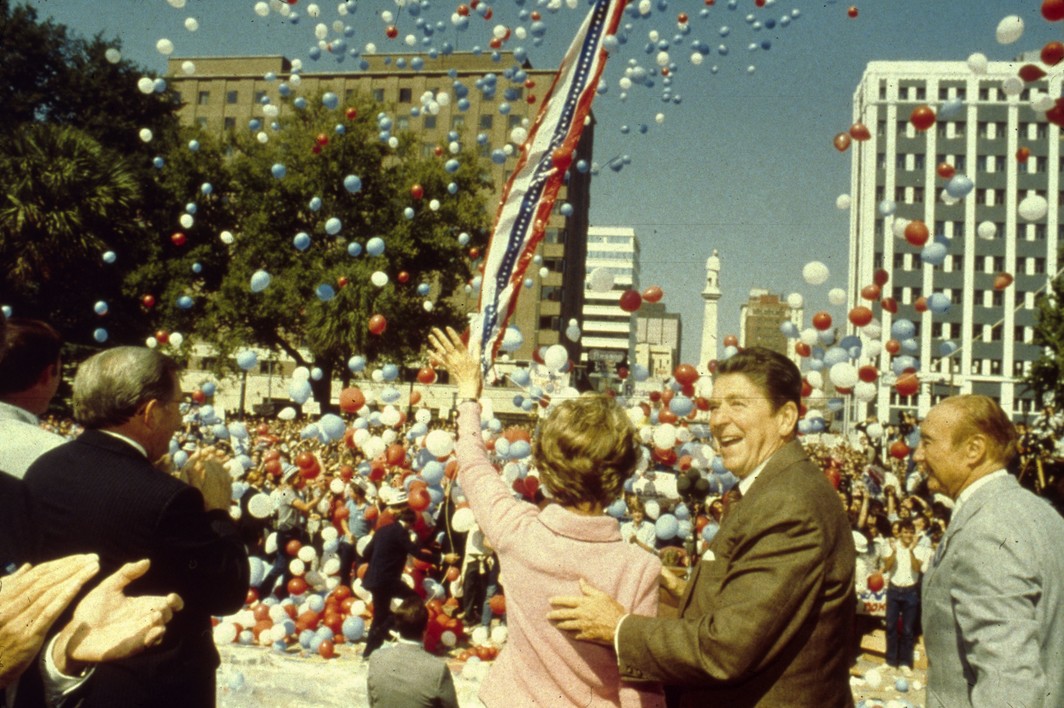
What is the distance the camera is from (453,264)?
94.0 ft

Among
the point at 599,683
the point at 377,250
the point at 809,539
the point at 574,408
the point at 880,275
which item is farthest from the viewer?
the point at 377,250

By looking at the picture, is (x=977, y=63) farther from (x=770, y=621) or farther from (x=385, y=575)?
(x=385, y=575)

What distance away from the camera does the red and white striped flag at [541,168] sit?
206 inches

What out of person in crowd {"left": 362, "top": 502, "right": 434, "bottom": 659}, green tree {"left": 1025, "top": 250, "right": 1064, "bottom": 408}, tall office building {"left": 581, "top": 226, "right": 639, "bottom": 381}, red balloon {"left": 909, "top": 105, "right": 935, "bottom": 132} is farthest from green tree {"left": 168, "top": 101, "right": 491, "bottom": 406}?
tall office building {"left": 581, "top": 226, "right": 639, "bottom": 381}

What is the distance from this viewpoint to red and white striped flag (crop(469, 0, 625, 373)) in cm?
523

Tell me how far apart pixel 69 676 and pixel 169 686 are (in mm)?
628

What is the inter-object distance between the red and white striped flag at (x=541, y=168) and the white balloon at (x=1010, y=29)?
2.41m

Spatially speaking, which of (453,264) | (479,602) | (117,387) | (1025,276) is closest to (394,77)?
(453,264)

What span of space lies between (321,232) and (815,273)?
898 inches

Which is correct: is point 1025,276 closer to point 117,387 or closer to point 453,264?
point 453,264

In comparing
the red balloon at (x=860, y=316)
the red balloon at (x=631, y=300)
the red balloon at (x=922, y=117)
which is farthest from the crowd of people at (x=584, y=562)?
the red balloon at (x=860, y=316)

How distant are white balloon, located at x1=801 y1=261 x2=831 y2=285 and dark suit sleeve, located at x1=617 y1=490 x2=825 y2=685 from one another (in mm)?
4514

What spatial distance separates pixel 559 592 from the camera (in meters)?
2.05

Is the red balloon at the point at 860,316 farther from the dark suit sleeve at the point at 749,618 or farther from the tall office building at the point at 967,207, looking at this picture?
the tall office building at the point at 967,207
